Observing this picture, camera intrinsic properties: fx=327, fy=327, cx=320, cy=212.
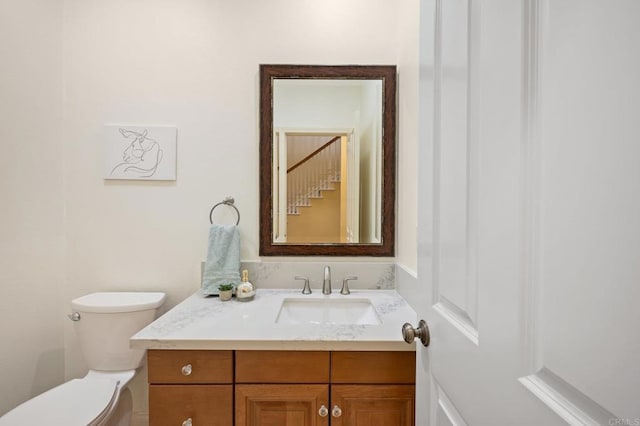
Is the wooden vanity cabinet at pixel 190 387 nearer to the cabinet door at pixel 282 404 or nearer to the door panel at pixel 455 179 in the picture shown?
the cabinet door at pixel 282 404

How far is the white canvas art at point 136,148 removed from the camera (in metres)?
1.69

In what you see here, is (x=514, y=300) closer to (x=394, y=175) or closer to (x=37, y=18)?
(x=394, y=175)

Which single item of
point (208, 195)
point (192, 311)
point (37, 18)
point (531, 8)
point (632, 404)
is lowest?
point (192, 311)

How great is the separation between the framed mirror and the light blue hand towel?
0.15m

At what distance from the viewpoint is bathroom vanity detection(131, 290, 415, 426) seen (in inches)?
42.4

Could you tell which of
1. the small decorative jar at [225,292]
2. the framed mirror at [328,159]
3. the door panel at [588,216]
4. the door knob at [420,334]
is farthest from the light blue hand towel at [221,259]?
the door panel at [588,216]

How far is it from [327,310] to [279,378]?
0.49m

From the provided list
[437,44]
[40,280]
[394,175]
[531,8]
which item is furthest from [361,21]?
[40,280]

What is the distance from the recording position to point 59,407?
116 cm

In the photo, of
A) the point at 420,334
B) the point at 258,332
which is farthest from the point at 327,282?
the point at 420,334

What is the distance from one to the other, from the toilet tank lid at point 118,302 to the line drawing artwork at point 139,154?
62 centimetres

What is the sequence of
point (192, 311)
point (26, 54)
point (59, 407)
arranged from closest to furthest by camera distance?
point (59, 407)
point (192, 311)
point (26, 54)

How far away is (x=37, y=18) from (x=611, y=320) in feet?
7.48

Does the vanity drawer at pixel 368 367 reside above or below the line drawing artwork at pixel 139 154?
below
